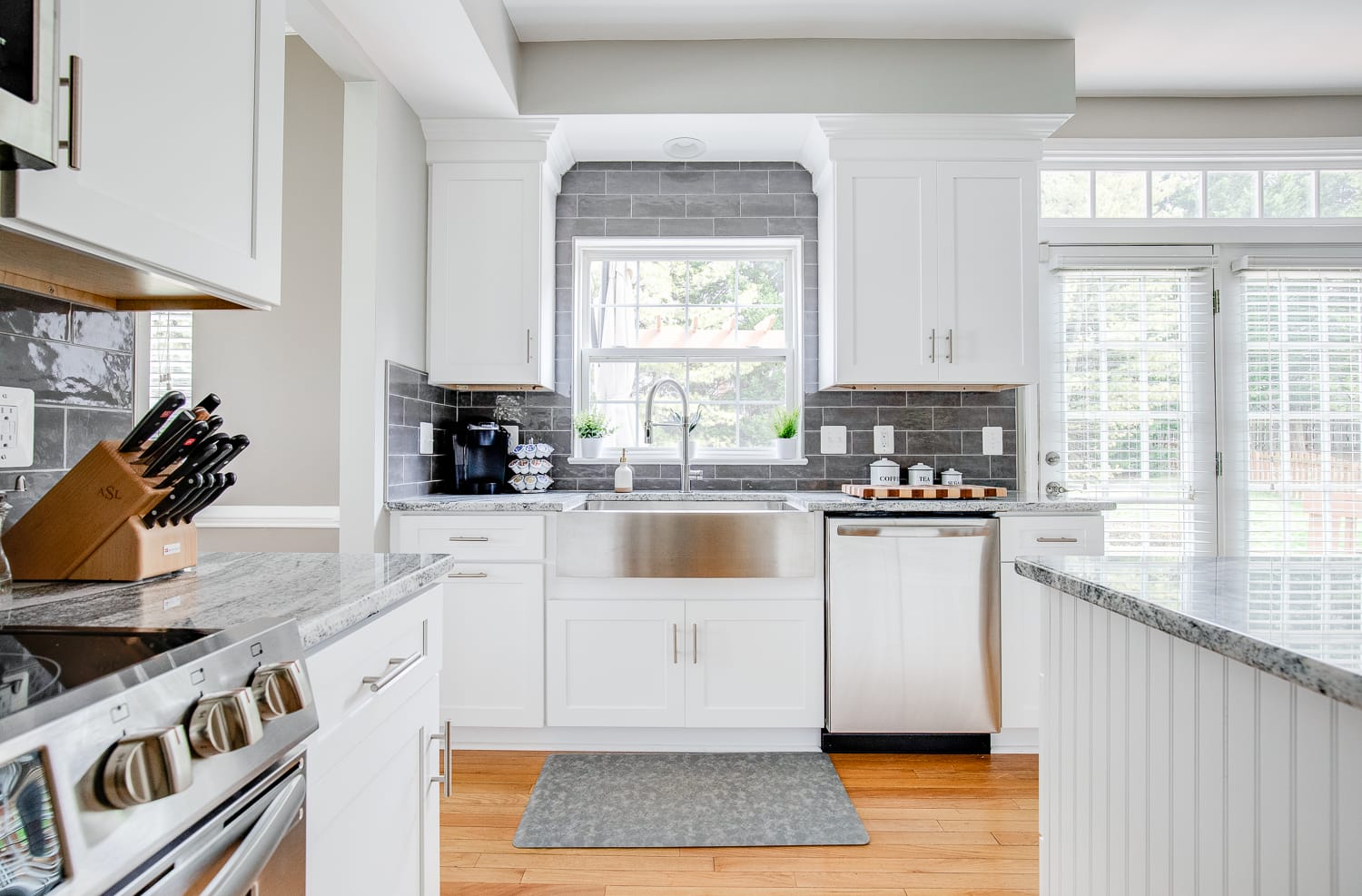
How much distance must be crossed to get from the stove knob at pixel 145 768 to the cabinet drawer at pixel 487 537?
76.8 inches

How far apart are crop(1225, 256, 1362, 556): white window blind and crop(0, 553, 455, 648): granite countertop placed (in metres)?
3.55

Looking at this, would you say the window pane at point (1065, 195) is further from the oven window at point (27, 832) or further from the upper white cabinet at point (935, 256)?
the oven window at point (27, 832)

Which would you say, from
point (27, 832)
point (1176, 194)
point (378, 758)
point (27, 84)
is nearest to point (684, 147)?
point (1176, 194)

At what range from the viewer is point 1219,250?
3.28m

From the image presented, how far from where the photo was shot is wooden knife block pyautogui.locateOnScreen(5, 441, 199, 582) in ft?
3.57

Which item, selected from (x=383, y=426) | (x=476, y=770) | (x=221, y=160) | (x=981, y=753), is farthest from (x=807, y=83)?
(x=476, y=770)

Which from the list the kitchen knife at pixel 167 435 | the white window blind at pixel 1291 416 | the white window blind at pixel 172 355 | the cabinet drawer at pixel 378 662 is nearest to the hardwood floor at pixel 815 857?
the cabinet drawer at pixel 378 662

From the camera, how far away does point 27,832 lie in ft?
1.62

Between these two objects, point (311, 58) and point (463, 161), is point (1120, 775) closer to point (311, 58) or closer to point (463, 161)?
point (463, 161)

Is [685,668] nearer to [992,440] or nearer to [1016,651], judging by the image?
[1016,651]

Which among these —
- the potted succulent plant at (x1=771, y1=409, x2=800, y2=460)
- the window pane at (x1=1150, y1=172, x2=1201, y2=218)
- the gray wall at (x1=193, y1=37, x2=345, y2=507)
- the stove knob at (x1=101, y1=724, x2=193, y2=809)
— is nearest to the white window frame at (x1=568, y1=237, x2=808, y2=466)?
the potted succulent plant at (x1=771, y1=409, x2=800, y2=460)

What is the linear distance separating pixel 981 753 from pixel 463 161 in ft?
9.79

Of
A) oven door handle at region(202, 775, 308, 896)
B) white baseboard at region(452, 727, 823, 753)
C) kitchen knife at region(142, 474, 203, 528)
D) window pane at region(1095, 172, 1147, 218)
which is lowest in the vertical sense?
white baseboard at region(452, 727, 823, 753)

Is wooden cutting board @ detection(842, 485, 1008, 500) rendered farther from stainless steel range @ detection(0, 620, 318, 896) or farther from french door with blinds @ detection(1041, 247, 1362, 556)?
stainless steel range @ detection(0, 620, 318, 896)
